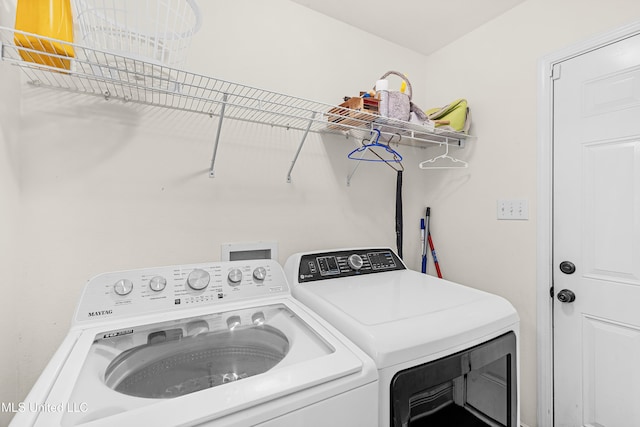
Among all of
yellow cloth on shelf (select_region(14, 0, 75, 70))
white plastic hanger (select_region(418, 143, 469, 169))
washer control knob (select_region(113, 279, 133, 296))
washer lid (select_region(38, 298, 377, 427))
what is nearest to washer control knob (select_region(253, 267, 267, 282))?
washer lid (select_region(38, 298, 377, 427))

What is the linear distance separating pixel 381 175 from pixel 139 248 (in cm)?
146

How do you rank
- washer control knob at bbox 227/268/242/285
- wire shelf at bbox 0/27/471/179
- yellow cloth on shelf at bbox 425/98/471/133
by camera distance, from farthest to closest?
yellow cloth on shelf at bbox 425/98/471/133, washer control knob at bbox 227/268/242/285, wire shelf at bbox 0/27/471/179

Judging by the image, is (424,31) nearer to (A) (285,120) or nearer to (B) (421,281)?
(A) (285,120)

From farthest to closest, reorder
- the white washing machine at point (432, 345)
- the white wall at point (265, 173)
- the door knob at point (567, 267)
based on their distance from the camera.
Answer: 1. the door knob at point (567, 267)
2. the white wall at point (265, 173)
3. the white washing machine at point (432, 345)

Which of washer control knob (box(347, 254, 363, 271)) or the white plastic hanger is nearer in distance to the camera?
washer control knob (box(347, 254, 363, 271))

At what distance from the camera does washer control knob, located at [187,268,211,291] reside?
1186 millimetres

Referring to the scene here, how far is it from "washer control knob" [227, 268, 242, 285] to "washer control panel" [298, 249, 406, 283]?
29 centimetres

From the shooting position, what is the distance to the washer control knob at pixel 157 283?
113 cm

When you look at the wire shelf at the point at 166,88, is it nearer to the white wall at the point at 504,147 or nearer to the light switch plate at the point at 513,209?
the white wall at the point at 504,147

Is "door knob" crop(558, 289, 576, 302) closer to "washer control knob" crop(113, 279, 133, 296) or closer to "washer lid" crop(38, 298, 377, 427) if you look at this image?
"washer lid" crop(38, 298, 377, 427)

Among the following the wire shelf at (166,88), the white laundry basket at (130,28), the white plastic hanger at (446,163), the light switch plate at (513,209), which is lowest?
the light switch plate at (513,209)

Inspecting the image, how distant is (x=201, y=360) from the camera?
3.18ft

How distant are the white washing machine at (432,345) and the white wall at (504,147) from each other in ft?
2.05

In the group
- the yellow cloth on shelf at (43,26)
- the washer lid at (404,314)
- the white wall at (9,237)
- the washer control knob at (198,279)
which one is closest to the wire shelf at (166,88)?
the yellow cloth on shelf at (43,26)
